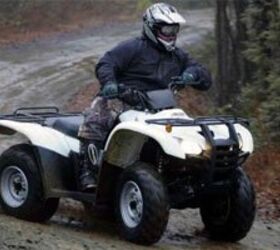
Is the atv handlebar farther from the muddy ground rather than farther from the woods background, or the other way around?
the woods background

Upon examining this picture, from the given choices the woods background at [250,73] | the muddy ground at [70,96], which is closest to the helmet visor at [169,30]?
the muddy ground at [70,96]

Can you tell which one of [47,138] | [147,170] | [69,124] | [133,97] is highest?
[133,97]

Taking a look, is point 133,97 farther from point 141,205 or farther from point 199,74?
point 141,205

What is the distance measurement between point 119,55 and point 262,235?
2.73m

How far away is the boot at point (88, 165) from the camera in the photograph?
28.3ft

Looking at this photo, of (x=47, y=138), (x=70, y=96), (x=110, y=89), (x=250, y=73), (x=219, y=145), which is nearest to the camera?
(x=219, y=145)

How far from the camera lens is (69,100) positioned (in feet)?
68.2

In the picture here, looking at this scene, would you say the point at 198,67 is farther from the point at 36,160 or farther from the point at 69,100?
the point at 69,100

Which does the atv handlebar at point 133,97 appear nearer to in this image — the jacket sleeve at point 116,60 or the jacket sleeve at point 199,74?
the jacket sleeve at point 116,60

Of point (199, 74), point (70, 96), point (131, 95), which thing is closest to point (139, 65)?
point (131, 95)

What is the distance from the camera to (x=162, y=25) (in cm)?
836

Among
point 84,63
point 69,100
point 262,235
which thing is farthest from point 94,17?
point 262,235

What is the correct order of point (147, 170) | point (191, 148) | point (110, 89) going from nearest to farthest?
point (191, 148) < point (147, 170) < point (110, 89)

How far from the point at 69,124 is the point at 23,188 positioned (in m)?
0.82
